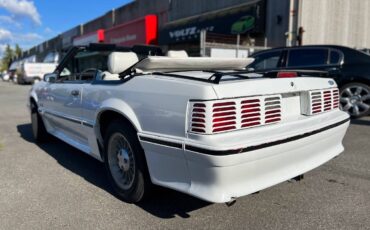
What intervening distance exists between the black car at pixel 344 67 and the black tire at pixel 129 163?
426 cm

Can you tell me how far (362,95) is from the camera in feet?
23.7

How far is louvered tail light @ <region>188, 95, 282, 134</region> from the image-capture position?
2537 millimetres

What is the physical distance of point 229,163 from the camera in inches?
97.5

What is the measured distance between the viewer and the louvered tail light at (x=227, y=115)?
2.54m

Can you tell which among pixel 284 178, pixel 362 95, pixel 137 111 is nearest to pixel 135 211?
pixel 137 111

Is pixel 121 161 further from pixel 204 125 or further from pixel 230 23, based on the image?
Answer: pixel 230 23

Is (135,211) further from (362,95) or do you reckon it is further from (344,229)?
(362,95)

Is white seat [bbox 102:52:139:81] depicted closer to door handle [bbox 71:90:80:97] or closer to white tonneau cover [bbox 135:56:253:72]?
white tonneau cover [bbox 135:56:253:72]

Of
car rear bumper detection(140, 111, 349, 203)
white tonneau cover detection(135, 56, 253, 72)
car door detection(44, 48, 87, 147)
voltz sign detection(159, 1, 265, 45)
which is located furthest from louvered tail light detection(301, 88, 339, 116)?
voltz sign detection(159, 1, 265, 45)

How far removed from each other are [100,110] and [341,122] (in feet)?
7.52

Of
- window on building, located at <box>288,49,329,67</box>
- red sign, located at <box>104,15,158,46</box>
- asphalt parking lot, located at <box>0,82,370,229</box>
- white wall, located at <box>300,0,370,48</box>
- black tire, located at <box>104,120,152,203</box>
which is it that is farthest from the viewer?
red sign, located at <box>104,15,158,46</box>

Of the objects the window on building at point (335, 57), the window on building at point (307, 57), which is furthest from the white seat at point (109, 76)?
the window on building at point (335, 57)

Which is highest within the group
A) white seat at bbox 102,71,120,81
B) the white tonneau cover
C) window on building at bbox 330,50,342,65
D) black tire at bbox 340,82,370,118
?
window on building at bbox 330,50,342,65

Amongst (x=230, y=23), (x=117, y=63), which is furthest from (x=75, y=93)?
(x=230, y=23)
